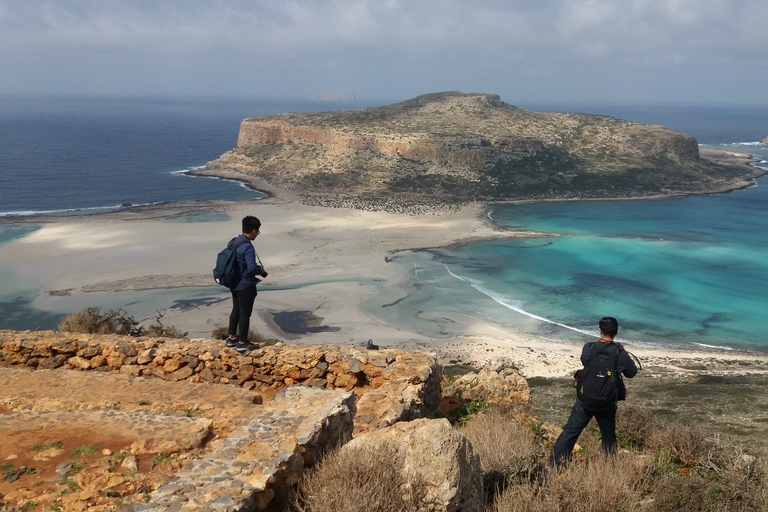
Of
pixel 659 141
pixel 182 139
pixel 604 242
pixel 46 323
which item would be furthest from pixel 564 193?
pixel 182 139

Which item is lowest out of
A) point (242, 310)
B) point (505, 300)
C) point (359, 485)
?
point (505, 300)

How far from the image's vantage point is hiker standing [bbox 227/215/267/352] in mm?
8031

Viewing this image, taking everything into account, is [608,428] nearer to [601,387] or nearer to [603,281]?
[601,387]

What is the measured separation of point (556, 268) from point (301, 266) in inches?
684

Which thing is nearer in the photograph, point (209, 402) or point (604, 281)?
point (209, 402)

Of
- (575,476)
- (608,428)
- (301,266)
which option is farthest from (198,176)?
(575,476)

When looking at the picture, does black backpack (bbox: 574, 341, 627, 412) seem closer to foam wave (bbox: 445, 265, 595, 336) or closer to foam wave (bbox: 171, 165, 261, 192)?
foam wave (bbox: 445, 265, 595, 336)

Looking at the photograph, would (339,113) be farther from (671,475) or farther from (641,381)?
(671,475)

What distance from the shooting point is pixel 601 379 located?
588 centimetres

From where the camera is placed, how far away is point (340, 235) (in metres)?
44.9

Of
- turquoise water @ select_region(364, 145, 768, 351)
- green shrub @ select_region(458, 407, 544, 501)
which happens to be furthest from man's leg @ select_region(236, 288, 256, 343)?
turquoise water @ select_region(364, 145, 768, 351)

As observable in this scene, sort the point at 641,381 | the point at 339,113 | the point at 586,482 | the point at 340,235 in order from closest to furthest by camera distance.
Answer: the point at 586,482 → the point at 641,381 → the point at 340,235 → the point at 339,113

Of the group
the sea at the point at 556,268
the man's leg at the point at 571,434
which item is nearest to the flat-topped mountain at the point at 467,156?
the sea at the point at 556,268

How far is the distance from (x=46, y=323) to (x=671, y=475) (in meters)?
28.2
